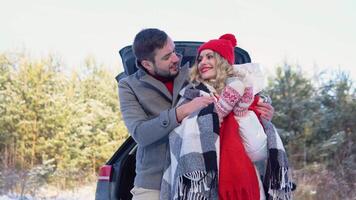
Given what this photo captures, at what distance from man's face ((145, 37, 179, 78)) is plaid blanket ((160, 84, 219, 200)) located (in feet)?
1.00

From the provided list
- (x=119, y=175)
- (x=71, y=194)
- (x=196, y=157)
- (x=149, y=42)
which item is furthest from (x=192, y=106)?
(x=71, y=194)

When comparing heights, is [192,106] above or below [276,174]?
above

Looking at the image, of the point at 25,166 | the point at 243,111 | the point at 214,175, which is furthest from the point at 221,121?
the point at 25,166

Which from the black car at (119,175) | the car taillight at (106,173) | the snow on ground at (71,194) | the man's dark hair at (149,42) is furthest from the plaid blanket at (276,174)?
the snow on ground at (71,194)

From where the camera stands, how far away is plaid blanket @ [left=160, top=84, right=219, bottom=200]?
1.76m

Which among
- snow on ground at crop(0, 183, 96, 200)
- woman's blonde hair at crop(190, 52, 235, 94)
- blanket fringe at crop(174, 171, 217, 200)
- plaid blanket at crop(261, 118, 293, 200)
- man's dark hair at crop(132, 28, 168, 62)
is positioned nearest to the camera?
blanket fringe at crop(174, 171, 217, 200)

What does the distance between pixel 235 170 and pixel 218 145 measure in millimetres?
109

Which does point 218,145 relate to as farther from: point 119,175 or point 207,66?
point 119,175

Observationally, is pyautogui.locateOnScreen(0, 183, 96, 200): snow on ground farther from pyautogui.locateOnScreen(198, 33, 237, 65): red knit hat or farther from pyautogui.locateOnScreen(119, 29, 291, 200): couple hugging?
pyautogui.locateOnScreen(198, 33, 237, 65): red knit hat

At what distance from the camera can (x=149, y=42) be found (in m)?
2.09

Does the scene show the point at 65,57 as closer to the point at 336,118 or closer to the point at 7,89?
the point at 7,89

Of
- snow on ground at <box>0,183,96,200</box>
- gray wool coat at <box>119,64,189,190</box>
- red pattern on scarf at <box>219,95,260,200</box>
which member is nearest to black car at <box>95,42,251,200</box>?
gray wool coat at <box>119,64,189,190</box>

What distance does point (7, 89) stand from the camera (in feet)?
57.3

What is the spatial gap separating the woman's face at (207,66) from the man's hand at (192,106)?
0.12 meters
